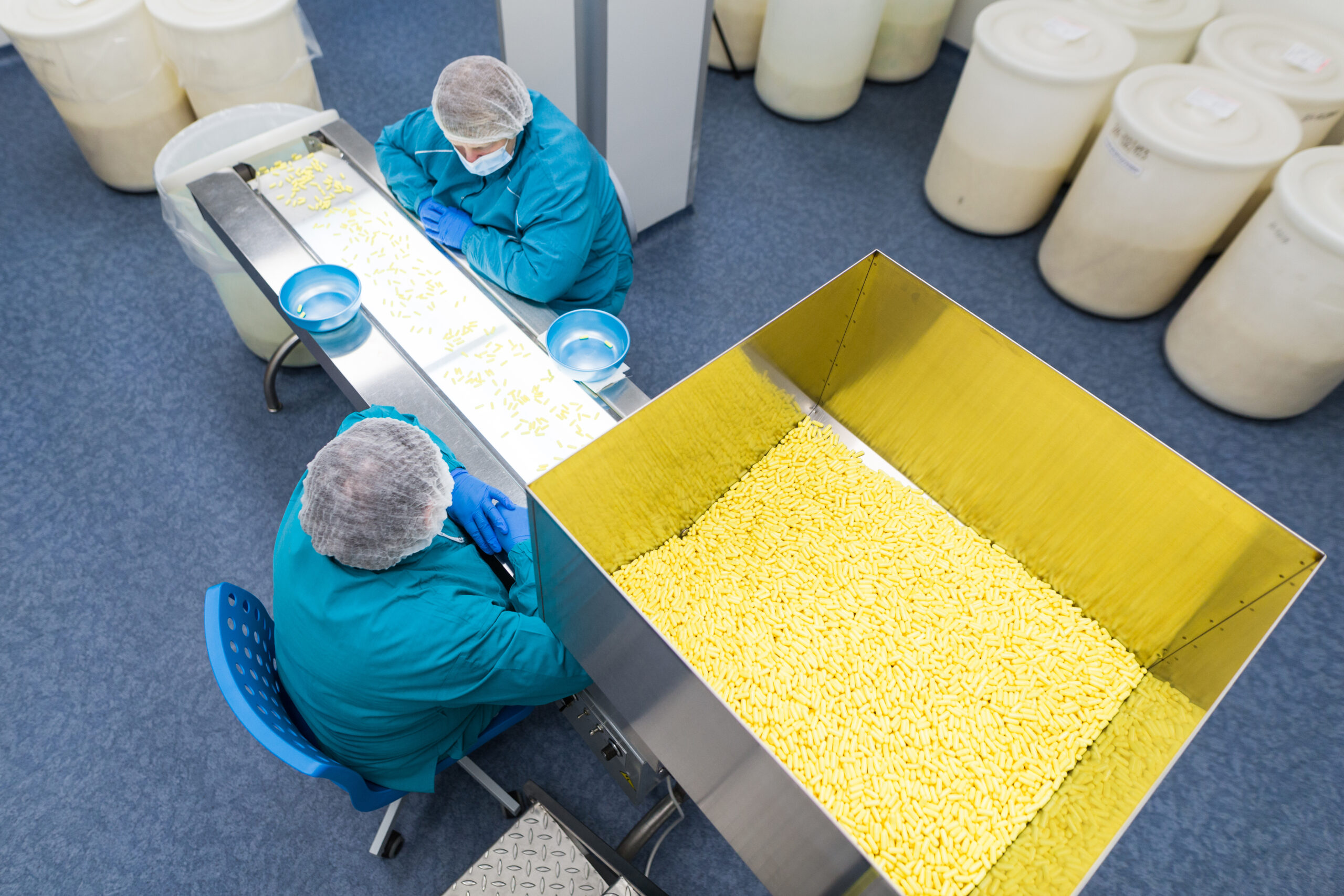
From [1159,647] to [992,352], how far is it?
59 cm

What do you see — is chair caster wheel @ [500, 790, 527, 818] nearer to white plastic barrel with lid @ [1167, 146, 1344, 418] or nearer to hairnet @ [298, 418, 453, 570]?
hairnet @ [298, 418, 453, 570]

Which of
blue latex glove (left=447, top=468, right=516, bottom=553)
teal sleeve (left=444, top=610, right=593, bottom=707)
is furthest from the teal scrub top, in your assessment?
teal sleeve (left=444, top=610, right=593, bottom=707)

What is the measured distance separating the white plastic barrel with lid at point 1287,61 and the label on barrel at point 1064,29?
431 millimetres

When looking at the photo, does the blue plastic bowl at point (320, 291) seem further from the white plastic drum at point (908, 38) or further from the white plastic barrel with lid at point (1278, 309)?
the white plastic drum at point (908, 38)

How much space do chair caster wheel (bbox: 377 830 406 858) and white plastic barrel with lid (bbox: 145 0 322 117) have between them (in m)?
2.40

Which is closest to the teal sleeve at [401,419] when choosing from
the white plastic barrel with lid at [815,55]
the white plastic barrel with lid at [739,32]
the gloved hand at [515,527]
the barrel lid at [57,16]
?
the gloved hand at [515,527]

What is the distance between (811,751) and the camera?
4.05 ft

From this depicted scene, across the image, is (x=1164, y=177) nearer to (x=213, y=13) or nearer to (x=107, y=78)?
(x=213, y=13)

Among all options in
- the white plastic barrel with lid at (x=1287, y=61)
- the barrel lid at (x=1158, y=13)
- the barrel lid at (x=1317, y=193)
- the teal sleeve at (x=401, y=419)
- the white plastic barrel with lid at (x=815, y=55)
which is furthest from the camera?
the white plastic barrel with lid at (x=815, y=55)

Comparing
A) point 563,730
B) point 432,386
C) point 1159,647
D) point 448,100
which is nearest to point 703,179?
point 448,100

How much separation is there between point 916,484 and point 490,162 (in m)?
1.16

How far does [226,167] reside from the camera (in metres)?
1.98

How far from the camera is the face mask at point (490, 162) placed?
1755 millimetres

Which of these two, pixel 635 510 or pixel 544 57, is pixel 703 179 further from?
pixel 635 510
